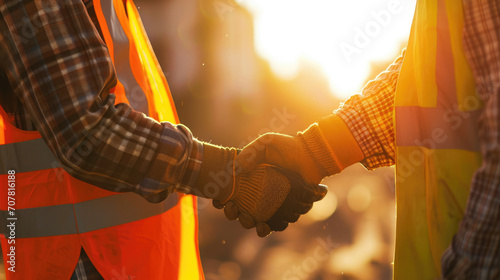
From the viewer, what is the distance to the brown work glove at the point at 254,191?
3.38 ft

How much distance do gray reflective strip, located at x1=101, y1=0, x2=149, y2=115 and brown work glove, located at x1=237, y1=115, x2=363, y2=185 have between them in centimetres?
35

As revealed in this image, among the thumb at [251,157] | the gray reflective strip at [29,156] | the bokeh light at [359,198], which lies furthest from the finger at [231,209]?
the bokeh light at [359,198]

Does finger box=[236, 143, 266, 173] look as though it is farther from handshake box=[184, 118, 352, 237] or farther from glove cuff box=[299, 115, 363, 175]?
glove cuff box=[299, 115, 363, 175]

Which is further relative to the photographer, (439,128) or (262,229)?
(262,229)

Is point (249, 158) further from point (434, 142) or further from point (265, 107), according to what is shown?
point (265, 107)

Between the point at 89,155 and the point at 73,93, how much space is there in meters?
0.12

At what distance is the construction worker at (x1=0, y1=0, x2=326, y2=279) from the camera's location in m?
0.84

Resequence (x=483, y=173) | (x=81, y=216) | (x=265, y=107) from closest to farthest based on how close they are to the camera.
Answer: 1. (x=483, y=173)
2. (x=81, y=216)
3. (x=265, y=107)

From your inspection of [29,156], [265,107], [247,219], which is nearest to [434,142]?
[247,219]

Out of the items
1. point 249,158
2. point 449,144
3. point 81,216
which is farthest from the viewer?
point 249,158

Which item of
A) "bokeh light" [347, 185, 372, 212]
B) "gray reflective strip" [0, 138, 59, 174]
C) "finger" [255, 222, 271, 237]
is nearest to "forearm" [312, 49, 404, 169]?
"finger" [255, 222, 271, 237]

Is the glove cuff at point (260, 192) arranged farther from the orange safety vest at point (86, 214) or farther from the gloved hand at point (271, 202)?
the orange safety vest at point (86, 214)

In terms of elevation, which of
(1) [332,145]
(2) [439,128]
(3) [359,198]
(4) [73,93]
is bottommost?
(3) [359,198]

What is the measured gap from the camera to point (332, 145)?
1.22 meters
